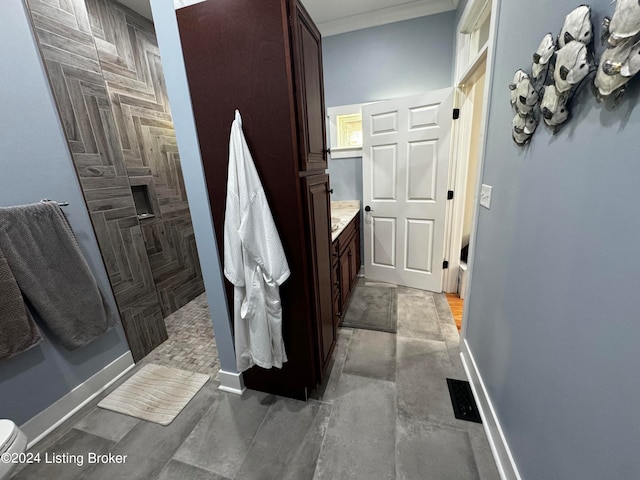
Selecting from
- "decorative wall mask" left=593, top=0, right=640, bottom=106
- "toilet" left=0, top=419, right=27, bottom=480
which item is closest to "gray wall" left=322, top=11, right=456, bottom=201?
"decorative wall mask" left=593, top=0, right=640, bottom=106

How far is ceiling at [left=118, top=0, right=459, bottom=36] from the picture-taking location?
7.70 feet

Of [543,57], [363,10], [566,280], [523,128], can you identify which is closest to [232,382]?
[566,280]

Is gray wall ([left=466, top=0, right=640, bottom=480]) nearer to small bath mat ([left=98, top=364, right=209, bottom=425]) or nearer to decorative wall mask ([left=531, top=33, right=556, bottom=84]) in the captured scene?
decorative wall mask ([left=531, top=33, right=556, bottom=84])

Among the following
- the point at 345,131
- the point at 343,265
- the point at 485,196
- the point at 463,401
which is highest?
the point at 345,131

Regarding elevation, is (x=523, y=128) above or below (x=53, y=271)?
above

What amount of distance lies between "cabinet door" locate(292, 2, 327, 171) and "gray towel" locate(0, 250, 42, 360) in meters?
1.52

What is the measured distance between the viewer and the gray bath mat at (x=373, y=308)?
7.32ft

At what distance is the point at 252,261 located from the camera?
121 cm

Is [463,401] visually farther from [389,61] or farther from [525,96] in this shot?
[389,61]

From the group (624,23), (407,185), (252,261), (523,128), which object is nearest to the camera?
(624,23)

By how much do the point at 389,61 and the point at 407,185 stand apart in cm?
132

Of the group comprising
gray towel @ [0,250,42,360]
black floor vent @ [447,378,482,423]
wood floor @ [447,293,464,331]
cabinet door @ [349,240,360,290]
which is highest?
gray towel @ [0,250,42,360]

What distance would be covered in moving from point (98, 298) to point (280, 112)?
1630 mm

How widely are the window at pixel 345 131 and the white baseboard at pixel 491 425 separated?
89.7 inches
